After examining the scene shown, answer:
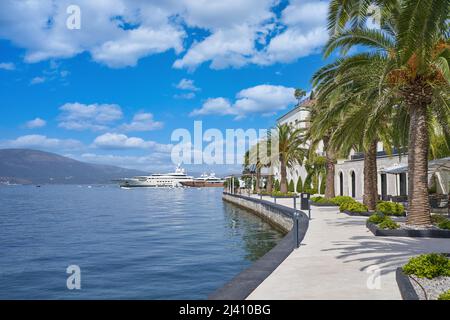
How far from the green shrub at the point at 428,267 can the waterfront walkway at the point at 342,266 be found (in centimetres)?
46

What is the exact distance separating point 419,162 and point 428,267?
30.4 feet

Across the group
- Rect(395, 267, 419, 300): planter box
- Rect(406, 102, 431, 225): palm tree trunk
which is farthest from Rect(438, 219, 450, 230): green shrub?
Rect(395, 267, 419, 300): planter box

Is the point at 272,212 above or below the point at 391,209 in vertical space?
below

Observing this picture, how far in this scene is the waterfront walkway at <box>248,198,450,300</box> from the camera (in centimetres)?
793

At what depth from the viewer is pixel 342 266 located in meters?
10.4

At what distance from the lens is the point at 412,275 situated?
8898 millimetres

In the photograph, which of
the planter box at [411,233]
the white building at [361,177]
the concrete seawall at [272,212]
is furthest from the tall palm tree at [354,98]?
the white building at [361,177]

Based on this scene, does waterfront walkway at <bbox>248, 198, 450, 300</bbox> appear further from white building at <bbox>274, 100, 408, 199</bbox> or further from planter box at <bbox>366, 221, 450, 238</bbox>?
white building at <bbox>274, 100, 408, 199</bbox>

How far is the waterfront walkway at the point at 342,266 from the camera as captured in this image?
26.0 feet

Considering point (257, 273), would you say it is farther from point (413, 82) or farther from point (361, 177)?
point (361, 177)

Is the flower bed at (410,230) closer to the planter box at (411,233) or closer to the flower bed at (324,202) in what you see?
the planter box at (411,233)

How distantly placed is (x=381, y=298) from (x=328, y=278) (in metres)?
1.72

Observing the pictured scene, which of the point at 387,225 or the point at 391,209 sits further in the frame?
the point at 391,209

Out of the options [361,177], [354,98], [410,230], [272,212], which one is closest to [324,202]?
[272,212]
